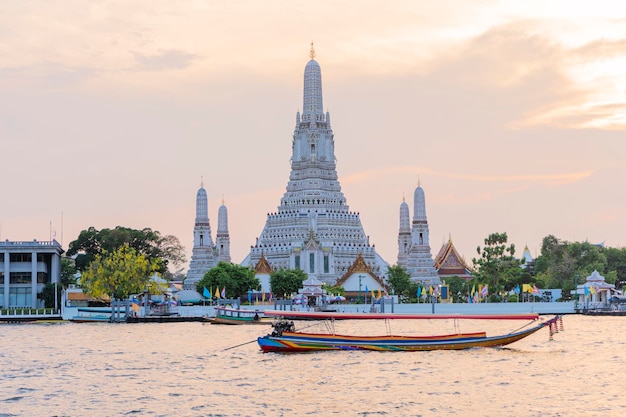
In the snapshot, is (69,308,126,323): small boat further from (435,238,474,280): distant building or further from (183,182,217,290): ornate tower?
(435,238,474,280): distant building

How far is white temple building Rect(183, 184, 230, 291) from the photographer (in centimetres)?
14800

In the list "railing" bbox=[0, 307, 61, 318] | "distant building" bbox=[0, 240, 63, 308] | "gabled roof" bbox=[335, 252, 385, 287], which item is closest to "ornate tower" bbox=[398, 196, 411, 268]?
"gabled roof" bbox=[335, 252, 385, 287]

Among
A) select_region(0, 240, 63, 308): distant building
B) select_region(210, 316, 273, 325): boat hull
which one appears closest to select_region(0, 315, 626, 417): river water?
select_region(210, 316, 273, 325): boat hull

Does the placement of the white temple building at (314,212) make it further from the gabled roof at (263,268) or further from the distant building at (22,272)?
the distant building at (22,272)

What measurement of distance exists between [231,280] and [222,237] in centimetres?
3457

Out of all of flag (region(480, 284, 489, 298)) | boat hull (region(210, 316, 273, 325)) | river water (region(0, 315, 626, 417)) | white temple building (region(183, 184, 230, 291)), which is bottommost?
river water (region(0, 315, 626, 417))

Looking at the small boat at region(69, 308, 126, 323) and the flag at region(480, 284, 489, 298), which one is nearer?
the small boat at region(69, 308, 126, 323)

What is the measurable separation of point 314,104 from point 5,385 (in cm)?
10484

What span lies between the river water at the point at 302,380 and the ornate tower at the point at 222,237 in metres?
79.6

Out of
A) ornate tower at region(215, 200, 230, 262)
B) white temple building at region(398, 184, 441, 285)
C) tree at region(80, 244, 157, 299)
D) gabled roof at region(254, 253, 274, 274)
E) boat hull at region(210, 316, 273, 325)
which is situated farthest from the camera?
ornate tower at region(215, 200, 230, 262)

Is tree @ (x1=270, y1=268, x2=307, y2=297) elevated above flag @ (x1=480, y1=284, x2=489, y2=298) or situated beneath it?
elevated above

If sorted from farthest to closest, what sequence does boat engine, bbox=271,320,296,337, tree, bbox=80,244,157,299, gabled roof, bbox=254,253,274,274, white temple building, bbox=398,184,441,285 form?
white temple building, bbox=398,184,441,285 → gabled roof, bbox=254,253,274,274 → tree, bbox=80,244,157,299 → boat engine, bbox=271,320,296,337

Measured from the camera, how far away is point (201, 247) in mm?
149875

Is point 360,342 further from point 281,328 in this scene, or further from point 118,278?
point 118,278
